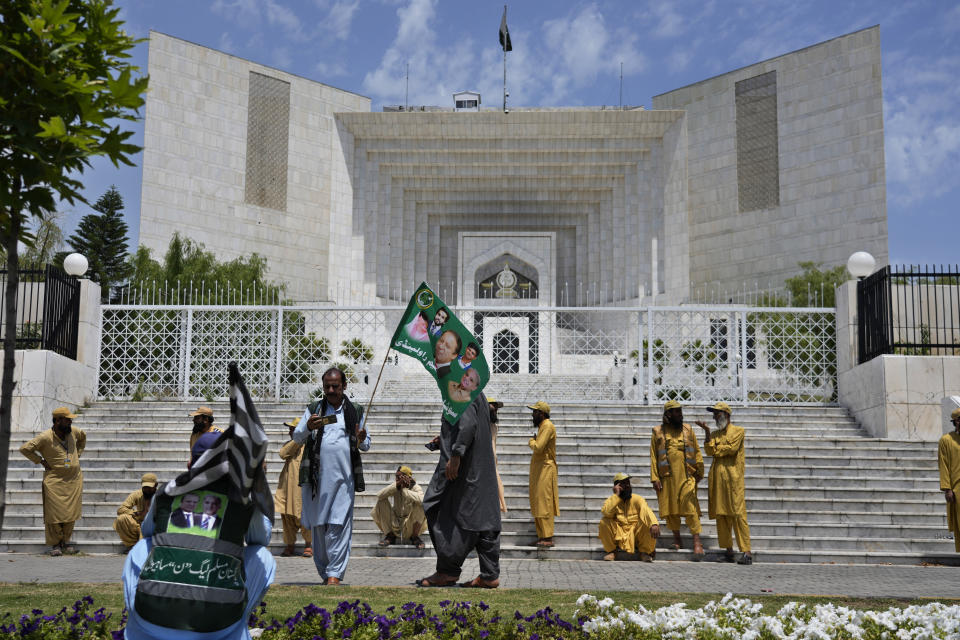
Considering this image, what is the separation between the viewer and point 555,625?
169 inches

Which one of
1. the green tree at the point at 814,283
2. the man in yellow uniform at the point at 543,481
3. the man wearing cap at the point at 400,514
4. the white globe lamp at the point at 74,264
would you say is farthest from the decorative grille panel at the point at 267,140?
the man in yellow uniform at the point at 543,481

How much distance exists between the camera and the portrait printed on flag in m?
3.10

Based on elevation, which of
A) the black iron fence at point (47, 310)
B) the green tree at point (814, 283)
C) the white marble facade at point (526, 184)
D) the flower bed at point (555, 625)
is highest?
the white marble facade at point (526, 184)

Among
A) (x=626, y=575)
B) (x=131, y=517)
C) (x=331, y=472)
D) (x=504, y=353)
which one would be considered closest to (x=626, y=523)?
(x=626, y=575)

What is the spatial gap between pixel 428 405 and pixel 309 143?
20.8m

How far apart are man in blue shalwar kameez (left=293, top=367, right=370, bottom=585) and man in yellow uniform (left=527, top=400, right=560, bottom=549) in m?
2.89

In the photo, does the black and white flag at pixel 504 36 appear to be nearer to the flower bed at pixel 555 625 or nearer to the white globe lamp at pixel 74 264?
the white globe lamp at pixel 74 264

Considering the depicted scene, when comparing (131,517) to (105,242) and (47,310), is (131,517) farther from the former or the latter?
(105,242)

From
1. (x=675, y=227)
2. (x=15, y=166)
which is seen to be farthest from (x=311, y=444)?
(x=675, y=227)

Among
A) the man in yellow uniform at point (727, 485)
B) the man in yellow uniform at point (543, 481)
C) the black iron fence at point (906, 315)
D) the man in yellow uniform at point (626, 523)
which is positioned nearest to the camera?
the man in yellow uniform at point (727, 485)

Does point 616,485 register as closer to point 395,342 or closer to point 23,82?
point 395,342

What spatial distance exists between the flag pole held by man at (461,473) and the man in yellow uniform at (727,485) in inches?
117

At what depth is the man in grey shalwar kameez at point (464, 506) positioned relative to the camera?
21.3ft

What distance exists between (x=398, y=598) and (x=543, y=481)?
3.83 meters
